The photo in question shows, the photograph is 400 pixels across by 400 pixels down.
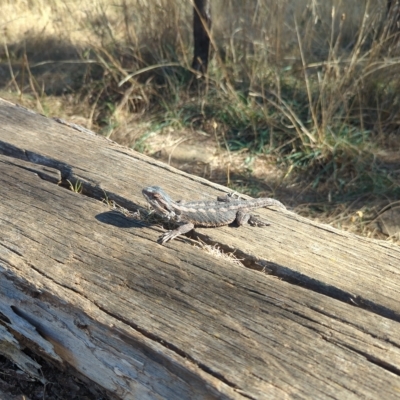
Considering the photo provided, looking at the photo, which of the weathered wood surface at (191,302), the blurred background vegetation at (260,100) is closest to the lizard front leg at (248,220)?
the weathered wood surface at (191,302)

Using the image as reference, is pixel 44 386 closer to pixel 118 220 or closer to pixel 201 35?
pixel 118 220

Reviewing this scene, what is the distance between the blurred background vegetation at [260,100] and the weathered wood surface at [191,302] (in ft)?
7.05

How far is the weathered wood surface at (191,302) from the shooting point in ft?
5.88

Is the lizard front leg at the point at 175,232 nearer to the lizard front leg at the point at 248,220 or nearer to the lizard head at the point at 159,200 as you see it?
the lizard head at the point at 159,200

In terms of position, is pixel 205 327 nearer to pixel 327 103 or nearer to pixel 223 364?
pixel 223 364

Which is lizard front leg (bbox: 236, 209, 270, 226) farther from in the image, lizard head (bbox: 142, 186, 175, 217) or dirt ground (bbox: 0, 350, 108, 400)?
dirt ground (bbox: 0, 350, 108, 400)

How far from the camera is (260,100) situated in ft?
18.9

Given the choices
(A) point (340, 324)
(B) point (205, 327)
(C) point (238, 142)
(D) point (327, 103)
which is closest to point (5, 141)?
(B) point (205, 327)

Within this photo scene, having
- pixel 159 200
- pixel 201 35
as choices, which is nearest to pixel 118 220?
pixel 159 200

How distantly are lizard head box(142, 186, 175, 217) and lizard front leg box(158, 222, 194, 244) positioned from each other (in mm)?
104

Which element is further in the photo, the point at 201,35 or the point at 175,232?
A: the point at 201,35

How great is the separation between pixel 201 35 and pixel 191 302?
4493 millimetres

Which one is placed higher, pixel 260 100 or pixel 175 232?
pixel 175 232

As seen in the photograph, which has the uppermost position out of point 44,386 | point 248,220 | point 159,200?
point 159,200
